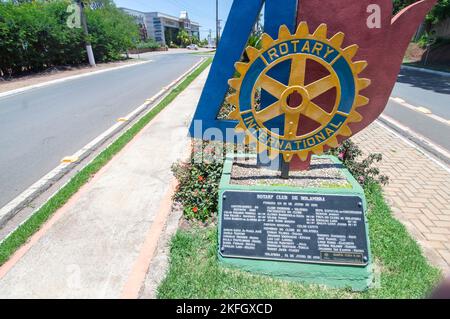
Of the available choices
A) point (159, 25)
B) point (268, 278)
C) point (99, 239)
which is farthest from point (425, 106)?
point (159, 25)

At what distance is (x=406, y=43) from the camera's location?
275cm

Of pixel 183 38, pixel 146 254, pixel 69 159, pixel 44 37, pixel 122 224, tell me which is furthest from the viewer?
pixel 183 38

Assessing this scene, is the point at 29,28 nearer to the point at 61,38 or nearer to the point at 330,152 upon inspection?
the point at 61,38

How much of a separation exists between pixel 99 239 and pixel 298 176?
2437 mm

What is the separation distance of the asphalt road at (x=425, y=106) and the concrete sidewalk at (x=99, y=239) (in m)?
6.31

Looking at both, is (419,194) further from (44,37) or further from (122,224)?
(44,37)

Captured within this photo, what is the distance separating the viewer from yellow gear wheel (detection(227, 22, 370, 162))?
2.52 m

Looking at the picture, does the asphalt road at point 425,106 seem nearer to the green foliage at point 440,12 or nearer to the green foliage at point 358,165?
the green foliage at point 358,165

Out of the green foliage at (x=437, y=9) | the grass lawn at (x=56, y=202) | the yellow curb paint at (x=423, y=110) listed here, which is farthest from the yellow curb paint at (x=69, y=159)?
the green foliage at (x=437, y=9)

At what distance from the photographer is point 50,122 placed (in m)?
7.75

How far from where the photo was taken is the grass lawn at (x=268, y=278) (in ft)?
8.06

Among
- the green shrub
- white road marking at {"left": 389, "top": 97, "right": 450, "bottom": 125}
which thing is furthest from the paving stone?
white road marking at {"left": 389, "top": 97, "right": 450, "bottom": 125}

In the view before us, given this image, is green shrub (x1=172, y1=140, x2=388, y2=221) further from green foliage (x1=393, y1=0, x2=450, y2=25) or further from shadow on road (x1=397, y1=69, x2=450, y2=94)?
green foliage (x1=393, y1=0, x2=450, y2=25)
